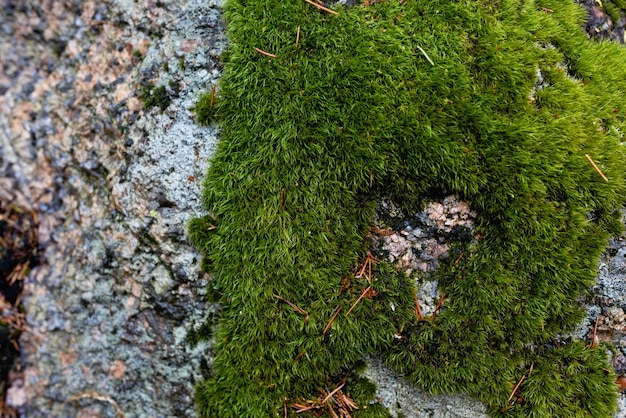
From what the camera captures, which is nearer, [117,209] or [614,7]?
[117,209]

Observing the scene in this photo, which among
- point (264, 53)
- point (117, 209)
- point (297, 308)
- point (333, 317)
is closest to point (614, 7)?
point (264, 53)

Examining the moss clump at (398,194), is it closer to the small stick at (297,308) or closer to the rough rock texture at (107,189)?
the small stick at (297,308)

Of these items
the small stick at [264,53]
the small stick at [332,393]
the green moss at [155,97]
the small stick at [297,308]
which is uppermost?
the small stick at [264,53]

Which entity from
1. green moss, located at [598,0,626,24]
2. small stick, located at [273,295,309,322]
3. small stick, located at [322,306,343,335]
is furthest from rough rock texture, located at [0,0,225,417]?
green moss, located at [598,0,626,24]

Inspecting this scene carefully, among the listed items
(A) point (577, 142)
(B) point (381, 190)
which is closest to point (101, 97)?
(B) point (381, 190)

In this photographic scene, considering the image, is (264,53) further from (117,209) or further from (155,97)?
(117,209)

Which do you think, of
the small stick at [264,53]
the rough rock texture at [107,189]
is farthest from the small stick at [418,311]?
the small stick at [264,53]

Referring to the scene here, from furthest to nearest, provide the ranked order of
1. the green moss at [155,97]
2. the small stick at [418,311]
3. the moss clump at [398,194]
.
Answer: the green moss at [155,97]
the small stick at [418,311]
the moss clump at [398,194]

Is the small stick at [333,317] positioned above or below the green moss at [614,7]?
below
